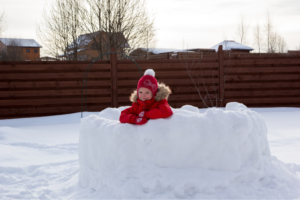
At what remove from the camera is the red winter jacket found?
2678mm

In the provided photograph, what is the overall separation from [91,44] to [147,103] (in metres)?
10.7

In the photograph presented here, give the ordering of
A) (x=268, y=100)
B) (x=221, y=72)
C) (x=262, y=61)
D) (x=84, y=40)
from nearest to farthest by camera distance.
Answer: (x=221, y=72) < (x=262, y=61) < (x=268, y=100) < (x=84, y=40)

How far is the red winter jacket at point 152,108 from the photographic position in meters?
2.68

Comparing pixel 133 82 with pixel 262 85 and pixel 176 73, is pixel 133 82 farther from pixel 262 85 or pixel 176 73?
pixel 262 85

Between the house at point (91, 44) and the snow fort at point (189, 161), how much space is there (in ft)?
32.1

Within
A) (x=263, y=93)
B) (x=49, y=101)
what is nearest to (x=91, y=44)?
(x=49, y=101)

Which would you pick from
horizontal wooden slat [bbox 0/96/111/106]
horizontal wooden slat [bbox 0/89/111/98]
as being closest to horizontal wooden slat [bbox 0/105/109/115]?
horizontal wooden slat [bbox 0/96/111/106]

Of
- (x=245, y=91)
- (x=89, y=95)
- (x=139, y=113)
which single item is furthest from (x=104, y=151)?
(x=245, y=91)

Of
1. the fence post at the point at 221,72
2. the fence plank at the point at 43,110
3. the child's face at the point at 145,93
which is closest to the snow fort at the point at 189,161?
the child's face at the point at 145,93

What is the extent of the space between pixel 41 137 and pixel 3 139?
2.45 ft

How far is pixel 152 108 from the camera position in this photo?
2.85 meters

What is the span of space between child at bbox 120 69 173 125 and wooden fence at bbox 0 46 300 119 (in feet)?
16.4

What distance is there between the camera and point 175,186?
2436 mm

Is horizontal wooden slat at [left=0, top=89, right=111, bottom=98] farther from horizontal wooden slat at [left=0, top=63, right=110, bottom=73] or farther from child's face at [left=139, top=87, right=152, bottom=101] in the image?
child's face at [left=139, top=87, right=152, bottom=101]
